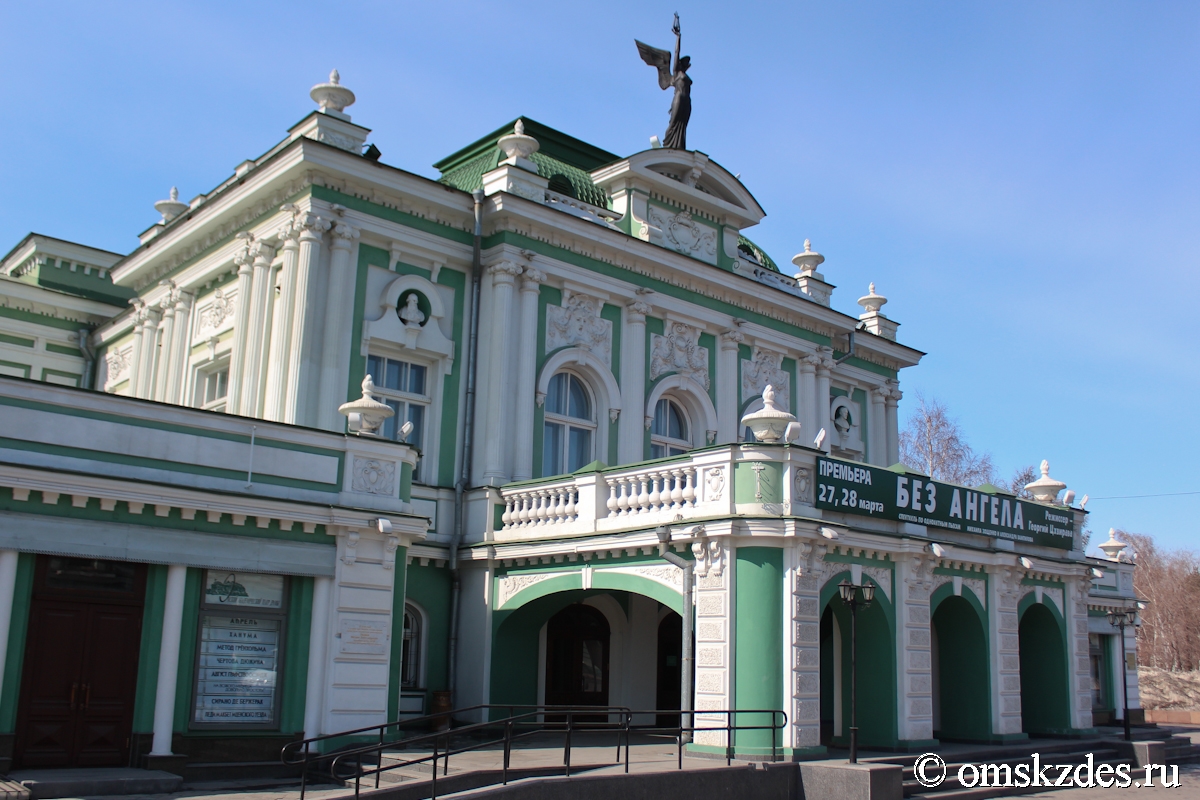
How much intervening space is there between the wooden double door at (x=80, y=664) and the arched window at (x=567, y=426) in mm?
8285

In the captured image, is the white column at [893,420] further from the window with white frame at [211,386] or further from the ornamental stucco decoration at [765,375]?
the window with white frame at [211,386]

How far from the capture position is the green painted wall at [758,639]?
13.9 metres

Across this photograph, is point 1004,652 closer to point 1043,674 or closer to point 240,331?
point 1043,674

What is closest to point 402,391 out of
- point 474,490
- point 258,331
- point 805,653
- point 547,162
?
point 474,490

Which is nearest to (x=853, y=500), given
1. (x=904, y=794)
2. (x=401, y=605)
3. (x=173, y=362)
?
(x=904, y=794)

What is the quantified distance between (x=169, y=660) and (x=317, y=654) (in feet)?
5.77

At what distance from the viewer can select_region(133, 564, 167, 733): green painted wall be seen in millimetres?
12617

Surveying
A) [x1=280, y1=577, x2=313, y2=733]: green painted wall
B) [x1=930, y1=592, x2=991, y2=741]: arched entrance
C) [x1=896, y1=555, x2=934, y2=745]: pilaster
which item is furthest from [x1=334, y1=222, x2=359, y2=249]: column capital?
[x1=930, y1=592, x2=991, y2=741]: arched entrance

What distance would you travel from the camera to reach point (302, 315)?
680 inches

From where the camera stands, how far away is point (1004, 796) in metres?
14.9

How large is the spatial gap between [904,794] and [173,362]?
1478cm

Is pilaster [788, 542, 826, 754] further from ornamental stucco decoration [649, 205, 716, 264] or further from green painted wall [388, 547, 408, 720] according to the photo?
ornamental stucco decoration [649, 205, 716, 264]

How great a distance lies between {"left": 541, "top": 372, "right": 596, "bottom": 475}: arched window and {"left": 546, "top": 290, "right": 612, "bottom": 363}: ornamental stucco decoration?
2.06 ft

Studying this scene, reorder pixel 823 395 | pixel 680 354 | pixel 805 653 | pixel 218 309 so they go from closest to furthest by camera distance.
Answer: pixel 805 653
pixel 218 309
pixel 680 354
pixel 823 395
